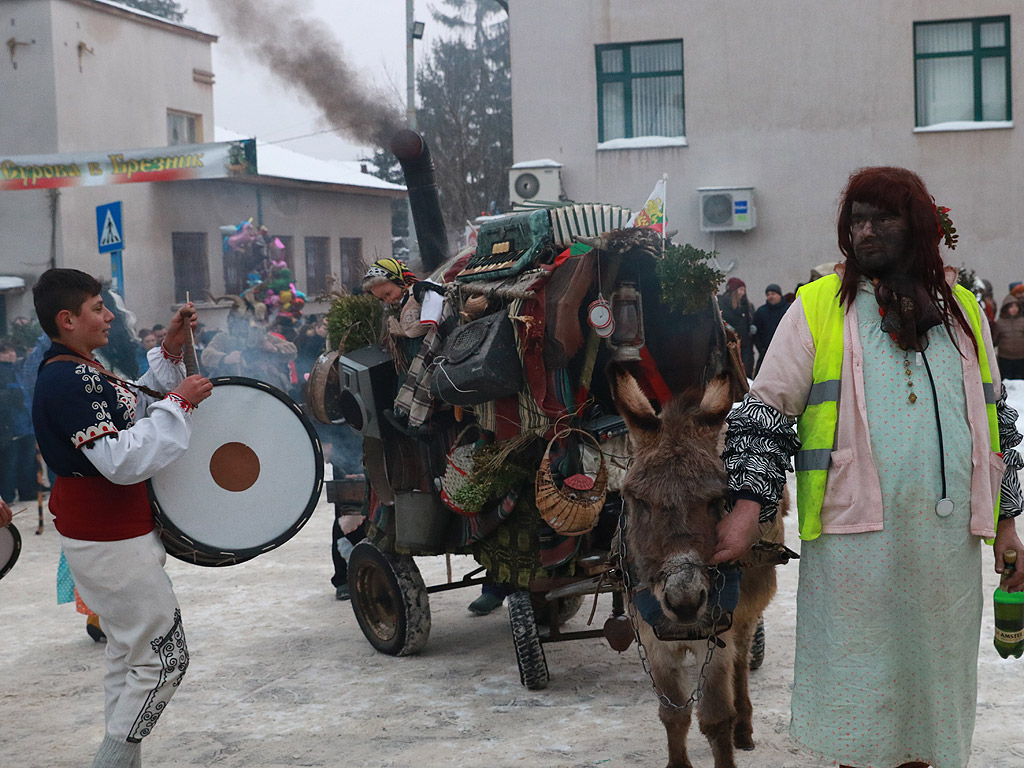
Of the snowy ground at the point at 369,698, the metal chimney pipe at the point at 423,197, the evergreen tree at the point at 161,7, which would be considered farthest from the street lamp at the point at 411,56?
the evergreen tree at the point at 161,7

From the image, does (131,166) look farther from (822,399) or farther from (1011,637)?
(1011,637)

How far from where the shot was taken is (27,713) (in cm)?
566

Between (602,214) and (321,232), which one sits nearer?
(602,214)

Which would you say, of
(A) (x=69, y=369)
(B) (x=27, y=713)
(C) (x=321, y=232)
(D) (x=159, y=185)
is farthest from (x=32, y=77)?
(A) (x=69, y=369)

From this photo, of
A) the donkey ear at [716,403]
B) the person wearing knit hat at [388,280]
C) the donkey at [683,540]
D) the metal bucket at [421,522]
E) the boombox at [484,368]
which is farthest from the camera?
the person wearing knit hat at [388,280]

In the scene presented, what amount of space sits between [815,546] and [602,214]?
2.82 metres

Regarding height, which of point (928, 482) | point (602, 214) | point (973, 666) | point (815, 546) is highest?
point (602, 214)

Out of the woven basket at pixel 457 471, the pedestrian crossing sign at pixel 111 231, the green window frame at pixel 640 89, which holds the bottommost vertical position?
the woven basket at pixel 457 471

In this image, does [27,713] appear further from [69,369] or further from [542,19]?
[542,19]

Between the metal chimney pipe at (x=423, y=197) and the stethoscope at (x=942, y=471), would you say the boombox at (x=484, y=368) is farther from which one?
the stethoscope at (x=942, y=471)

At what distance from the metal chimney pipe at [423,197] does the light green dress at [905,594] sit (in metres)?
4.81

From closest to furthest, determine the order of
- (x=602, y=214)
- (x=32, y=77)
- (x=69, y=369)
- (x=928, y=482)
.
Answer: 1. (x=928, y=482)
2. (x=69, y=369)
3. (x=602, y=214)
4. (x=32, y=77)

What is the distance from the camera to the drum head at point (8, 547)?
15.4ft

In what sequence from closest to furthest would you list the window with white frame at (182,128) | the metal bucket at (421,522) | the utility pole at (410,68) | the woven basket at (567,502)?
the woven basket at (567,502) → the metal bucket at (421,522) → the utility pole at (410,68) → the window with white frame at (182,128)
